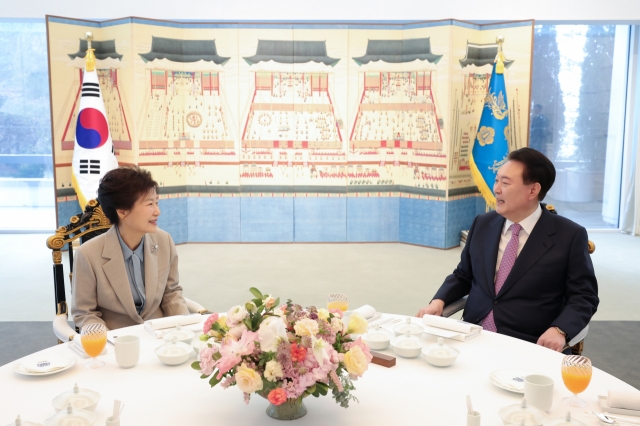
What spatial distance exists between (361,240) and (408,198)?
2.44 ft

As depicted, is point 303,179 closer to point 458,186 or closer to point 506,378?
point 458,186

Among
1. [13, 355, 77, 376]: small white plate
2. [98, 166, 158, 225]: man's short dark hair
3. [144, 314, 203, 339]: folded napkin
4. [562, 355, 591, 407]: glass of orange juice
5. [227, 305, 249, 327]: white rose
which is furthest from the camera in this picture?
[98, 166, 158, 225]: man's short dark hair

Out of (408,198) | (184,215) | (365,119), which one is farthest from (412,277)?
(184,215)

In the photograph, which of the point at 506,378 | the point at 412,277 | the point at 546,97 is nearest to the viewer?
the point at 506,378

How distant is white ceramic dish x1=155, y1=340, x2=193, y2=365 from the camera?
2064mm

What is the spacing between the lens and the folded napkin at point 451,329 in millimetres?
2307

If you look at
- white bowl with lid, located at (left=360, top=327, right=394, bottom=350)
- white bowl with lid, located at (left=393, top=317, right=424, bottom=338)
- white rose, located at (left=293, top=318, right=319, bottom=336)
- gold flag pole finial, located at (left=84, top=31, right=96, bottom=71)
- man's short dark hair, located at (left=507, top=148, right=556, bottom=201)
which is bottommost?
white bowl with lid, located at (left=360, top=327, right=394, bottom=350)

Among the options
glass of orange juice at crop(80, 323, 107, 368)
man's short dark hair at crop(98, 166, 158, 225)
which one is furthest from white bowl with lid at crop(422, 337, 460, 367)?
man's short dark hair at crop(98, 166, 158, 225)

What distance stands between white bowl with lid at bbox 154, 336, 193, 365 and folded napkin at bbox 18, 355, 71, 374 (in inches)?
11.6

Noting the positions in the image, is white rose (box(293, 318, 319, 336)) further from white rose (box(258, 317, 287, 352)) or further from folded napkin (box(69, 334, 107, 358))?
folded napkin (box(69, 334, 107, 358))

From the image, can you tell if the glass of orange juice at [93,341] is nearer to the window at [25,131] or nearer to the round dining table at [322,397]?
the round dining table at [322,397]

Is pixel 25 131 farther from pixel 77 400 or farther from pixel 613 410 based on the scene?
pixel 613 410

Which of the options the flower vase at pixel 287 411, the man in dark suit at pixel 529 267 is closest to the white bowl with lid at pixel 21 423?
the flower vase at pixel 287 411

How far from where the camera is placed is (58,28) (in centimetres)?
675
